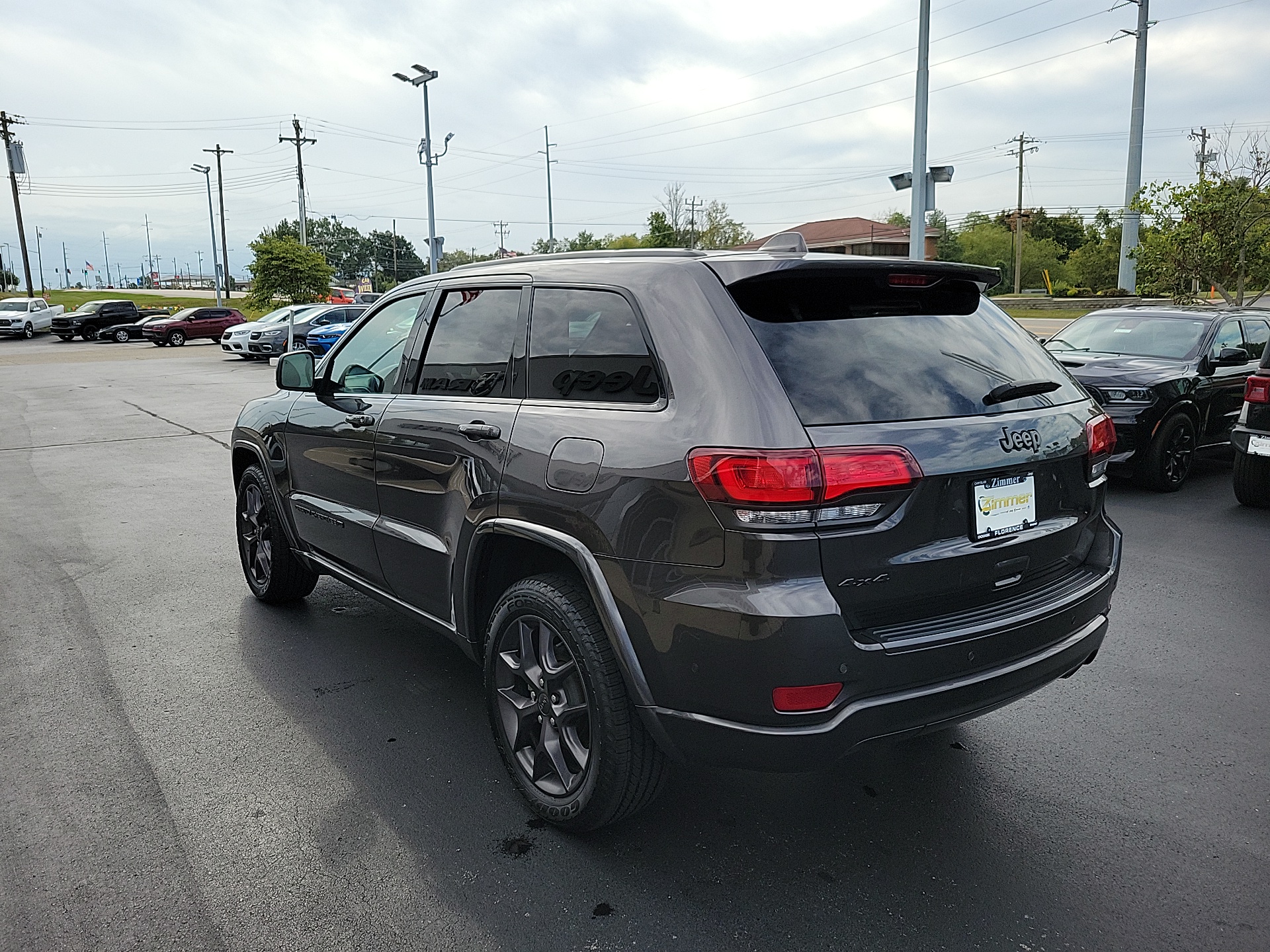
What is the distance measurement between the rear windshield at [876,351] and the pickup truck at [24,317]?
5003 centimetres

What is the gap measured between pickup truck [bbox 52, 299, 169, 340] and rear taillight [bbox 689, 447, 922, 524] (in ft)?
156

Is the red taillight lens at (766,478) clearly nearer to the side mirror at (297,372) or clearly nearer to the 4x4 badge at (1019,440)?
the 4x4 badge at (1019,440)

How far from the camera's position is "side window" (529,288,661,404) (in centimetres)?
289

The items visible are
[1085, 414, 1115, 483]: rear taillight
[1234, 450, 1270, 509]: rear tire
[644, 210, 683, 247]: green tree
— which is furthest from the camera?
[644, 210, 683, 247]: green tree

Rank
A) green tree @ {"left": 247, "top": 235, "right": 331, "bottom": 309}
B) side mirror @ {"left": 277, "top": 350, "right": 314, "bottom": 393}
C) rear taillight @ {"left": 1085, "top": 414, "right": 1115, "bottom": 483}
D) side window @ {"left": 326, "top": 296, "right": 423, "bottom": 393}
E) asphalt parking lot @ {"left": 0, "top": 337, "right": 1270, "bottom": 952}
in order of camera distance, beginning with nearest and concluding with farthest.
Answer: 1. asphalt parking lot @ {"left": 0, "top": 337, "right": 1270, "bottom": 952}
2. rear taillight @ {"left": 1085, "top": 414, "right": 1115, "bottom": 483}
3. side window @ {"left": 326, "top": 296, "right": 423, "bottom": 393}
4. side mirror @ {"left": 277, "top": 350, "right": 314, "bottom": 393}
5. green tree @ {"left": 247, "top": 235, "right": 331, "bottom": 309}

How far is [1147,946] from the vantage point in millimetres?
2498

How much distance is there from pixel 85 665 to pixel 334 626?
3.73ft

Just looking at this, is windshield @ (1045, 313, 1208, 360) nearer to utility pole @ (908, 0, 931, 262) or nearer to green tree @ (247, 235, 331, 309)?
utility pole @ (908, 0, 931, 262)

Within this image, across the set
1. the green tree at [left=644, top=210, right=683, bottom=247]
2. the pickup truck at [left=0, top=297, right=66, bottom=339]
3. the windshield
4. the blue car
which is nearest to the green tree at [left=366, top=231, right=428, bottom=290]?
the green tree at [left=644, top=210, right=683, bottom=247]

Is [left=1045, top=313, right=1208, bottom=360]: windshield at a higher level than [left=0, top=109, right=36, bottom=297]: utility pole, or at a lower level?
lower

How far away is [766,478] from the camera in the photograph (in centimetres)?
245

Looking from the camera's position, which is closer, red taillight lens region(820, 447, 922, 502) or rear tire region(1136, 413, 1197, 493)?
red taillight lens region(820, 447, 922, 502)

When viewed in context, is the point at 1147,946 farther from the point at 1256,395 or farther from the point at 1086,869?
the point at 1256,395

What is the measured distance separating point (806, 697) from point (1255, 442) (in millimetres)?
6496
